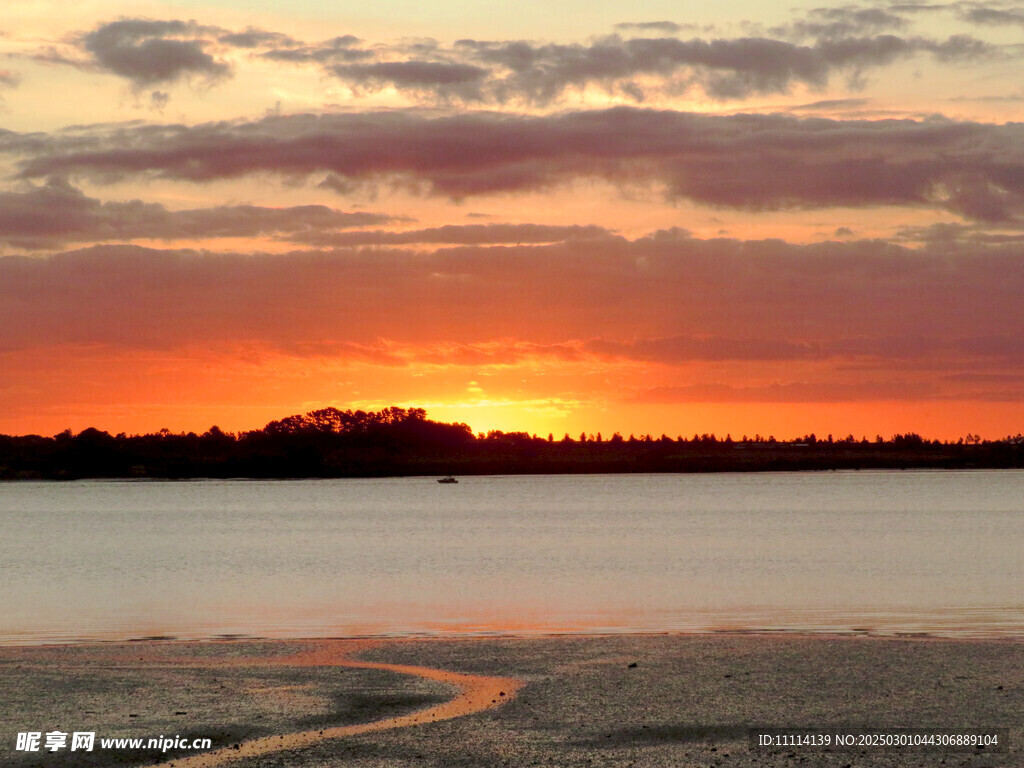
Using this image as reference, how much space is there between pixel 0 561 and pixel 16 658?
46.5 meters

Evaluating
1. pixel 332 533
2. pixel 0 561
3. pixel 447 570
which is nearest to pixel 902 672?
pixel 447 570

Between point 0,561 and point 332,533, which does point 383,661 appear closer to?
point 0,561

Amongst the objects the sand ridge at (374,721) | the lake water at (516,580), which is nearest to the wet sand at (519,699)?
the sand ridge at (374,721)

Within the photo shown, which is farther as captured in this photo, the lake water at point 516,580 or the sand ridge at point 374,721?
the lake water at point 516,580

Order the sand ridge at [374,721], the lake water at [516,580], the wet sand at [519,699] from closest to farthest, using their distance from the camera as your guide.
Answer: the wet sand at [519,699]
the sand ridge at [374,721]
the lake water at [516,580]

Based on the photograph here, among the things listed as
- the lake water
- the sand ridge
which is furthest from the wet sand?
the lake water

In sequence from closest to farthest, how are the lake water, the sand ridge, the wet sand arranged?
the wet sand
the sand ridge
the lake water

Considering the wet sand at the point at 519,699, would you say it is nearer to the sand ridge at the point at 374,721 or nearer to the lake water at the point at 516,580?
the sand ridge at the point at 374,721

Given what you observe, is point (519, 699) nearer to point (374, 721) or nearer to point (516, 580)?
point (374, 721)

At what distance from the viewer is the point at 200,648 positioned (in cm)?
2506

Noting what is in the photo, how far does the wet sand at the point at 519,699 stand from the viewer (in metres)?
14.4

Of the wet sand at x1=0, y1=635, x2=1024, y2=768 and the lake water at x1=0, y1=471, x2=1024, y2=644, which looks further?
the lake water at x1=0, y1=471, x2=1024, y2=644

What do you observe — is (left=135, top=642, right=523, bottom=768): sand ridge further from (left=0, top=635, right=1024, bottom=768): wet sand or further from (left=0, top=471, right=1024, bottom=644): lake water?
(left=0, top=471, right=1024, bottom=644): lake water

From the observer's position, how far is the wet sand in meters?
14.4
